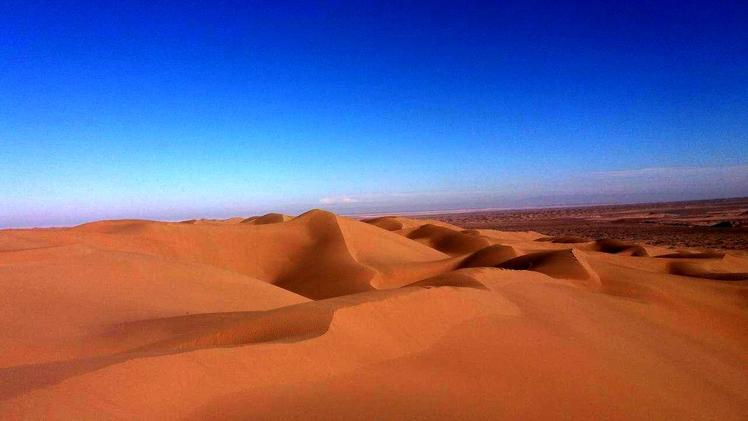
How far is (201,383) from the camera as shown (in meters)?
3.82

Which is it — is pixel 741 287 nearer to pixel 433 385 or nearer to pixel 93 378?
pixel 433 385

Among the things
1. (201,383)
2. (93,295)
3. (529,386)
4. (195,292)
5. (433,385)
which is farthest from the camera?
(195,292)

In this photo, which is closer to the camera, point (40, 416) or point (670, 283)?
point (40, 416)

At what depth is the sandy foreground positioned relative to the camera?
3.72 meters

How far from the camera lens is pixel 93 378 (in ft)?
11.7

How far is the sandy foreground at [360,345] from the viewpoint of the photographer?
3723 millimetres

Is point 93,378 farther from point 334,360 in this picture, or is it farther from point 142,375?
point 334,360

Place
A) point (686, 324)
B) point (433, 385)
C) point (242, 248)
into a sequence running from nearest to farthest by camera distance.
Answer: point (433, 385) < point (686, 324) < point (242, 248)

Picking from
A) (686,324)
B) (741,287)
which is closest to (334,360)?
(686,324)

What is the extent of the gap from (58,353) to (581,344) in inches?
255

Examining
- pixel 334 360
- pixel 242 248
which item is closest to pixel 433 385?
pixel 334 360

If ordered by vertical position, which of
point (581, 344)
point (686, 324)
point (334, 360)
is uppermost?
point (334, 360)

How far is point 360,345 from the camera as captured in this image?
17.1 ft

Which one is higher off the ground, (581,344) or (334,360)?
(334,360)
